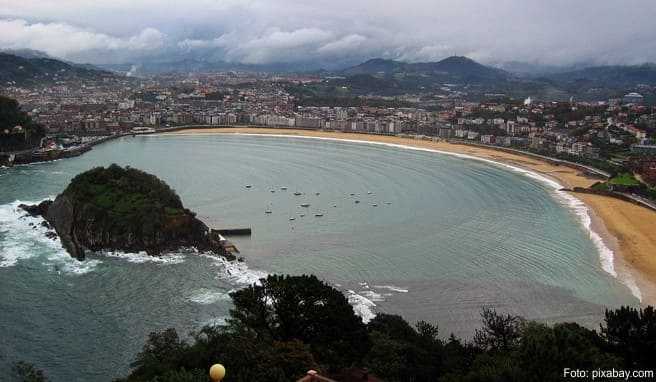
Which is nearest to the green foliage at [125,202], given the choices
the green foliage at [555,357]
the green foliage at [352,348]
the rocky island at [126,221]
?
the rocky island at [126,221]

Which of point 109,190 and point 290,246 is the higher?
point 109,190

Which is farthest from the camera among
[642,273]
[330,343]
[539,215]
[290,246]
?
[539,215]

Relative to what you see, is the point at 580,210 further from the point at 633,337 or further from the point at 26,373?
the point at 26,373

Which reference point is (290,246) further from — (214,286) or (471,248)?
(471,248)

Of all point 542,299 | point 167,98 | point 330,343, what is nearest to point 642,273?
point 542,299

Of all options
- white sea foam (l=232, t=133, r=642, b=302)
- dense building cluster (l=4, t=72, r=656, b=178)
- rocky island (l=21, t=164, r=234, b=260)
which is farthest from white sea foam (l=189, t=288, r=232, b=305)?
dense building cluster (l=4, t=72, r=656, b=178)

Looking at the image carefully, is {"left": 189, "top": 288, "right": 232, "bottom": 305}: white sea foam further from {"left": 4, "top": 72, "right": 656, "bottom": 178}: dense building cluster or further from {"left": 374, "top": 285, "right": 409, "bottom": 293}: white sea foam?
{"left": 4, "top": 72, "right": 656, "bottom": 178}: dense building cluster

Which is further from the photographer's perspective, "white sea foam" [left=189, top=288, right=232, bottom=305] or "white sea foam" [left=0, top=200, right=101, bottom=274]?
"white sea foam" [left=0, top=200, right=101, bottom=274]
